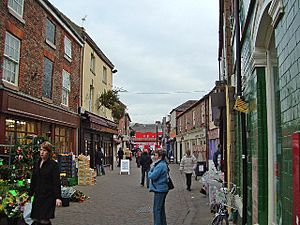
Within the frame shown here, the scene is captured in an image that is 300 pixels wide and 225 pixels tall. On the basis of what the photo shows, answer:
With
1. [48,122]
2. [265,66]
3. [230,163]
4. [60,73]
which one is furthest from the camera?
[60,73]

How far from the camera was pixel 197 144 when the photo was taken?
3209cm

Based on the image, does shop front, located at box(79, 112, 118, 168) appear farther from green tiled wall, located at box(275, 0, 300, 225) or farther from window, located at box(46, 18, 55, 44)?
green tiled wall, located at box(275, 0, 300, 225)

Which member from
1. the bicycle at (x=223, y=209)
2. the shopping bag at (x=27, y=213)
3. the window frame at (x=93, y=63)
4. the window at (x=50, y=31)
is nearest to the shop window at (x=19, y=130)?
the window at (x=50, y=31)

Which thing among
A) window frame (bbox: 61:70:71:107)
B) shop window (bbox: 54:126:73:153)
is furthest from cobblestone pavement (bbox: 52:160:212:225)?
window frame (bbox: 61:70:71:107)

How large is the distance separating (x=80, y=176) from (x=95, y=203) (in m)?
5.53

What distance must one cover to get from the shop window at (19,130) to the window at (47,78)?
5.91 feet

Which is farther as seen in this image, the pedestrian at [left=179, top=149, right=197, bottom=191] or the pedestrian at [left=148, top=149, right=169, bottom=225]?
the pedestrian at [left=179, top=149, right=197, bottom=191]

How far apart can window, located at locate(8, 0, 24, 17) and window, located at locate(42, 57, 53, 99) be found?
282 cm

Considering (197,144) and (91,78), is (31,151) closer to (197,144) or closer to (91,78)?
(91,78)

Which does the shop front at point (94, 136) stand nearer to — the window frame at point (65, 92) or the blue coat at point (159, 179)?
the window frame at point (65, 92)

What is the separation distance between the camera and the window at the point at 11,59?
12.4m

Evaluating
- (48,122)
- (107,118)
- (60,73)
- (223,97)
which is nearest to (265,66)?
(223,97)

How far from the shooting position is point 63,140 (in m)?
18.9

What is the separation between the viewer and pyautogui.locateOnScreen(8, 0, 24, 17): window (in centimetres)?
1279
